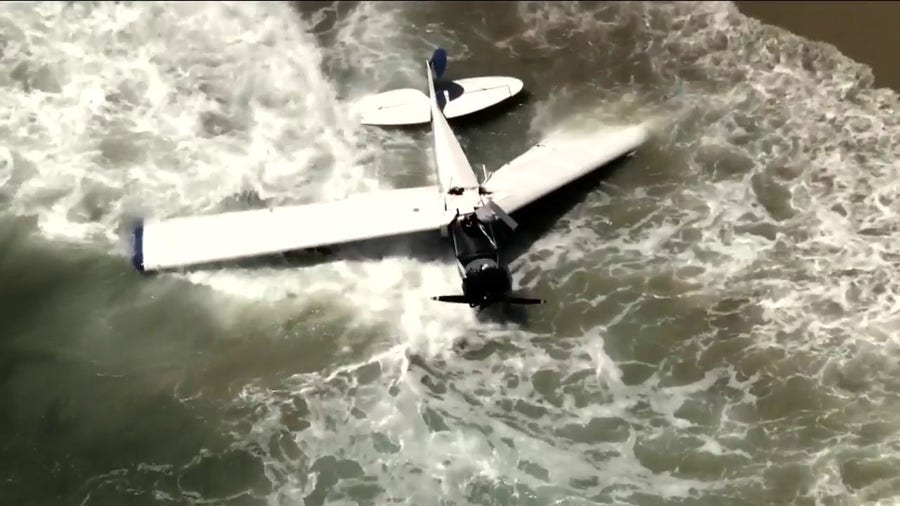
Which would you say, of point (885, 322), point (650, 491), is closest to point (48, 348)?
point (650, 491)

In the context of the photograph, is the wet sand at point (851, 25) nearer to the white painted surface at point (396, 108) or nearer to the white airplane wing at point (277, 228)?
the white painted surface at point (396, 108)

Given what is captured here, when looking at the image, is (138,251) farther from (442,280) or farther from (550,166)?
(550,166)

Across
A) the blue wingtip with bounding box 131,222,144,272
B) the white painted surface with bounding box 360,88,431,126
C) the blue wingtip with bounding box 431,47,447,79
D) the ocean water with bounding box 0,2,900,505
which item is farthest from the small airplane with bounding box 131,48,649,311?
the blue wingtip with bounding box 431,47,447,79

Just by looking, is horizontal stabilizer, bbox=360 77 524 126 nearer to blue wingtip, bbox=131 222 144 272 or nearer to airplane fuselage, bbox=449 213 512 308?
airplane fuselage, bbox=449 213 512 308

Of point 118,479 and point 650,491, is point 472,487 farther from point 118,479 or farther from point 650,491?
point 118,479

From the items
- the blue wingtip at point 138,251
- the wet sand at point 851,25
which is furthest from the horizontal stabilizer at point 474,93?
the blue wingtip at point 138,251

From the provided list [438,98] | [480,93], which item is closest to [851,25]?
[480,93]
